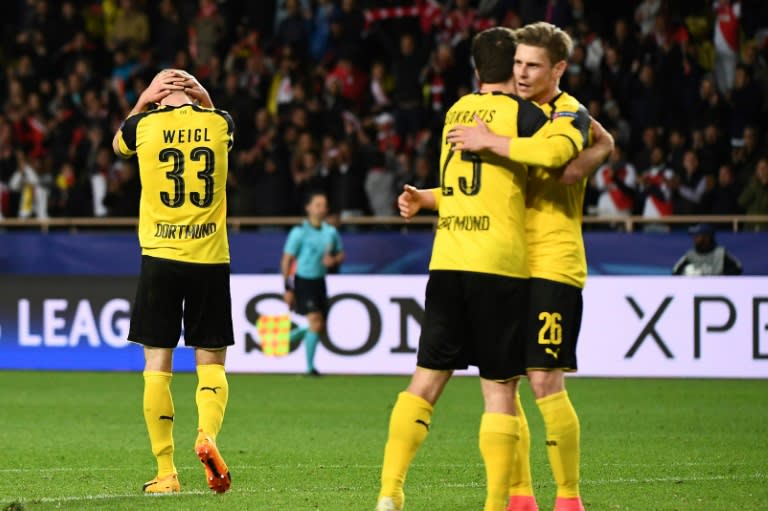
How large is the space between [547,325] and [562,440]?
539 millimetres

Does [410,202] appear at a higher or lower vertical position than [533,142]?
lower

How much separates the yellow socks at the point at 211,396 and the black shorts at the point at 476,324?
1.71 meters

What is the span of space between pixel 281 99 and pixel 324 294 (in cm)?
530

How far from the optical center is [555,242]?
6883 millimetres

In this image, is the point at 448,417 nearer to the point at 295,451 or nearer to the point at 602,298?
the point at 295,451

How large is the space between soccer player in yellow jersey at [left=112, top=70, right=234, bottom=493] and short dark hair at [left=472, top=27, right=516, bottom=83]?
6.54ft

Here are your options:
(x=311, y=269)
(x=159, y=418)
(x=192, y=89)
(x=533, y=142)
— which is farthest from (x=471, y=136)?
(x=311, y=269)

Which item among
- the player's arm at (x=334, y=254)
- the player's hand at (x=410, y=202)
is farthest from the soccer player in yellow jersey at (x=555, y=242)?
the player's arm at (x=334, y=254)

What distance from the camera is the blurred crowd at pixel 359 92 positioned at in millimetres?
18625

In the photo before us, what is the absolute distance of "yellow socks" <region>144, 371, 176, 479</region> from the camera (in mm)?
8125

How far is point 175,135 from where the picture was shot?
8.20 m

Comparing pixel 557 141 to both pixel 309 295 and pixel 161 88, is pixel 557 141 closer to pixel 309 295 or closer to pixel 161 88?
pixel 161 88

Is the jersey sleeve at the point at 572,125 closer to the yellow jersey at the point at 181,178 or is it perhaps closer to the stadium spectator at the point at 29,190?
the yellow jersey at the point at 181,178

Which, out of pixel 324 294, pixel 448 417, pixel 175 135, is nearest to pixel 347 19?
pixel 324 294
